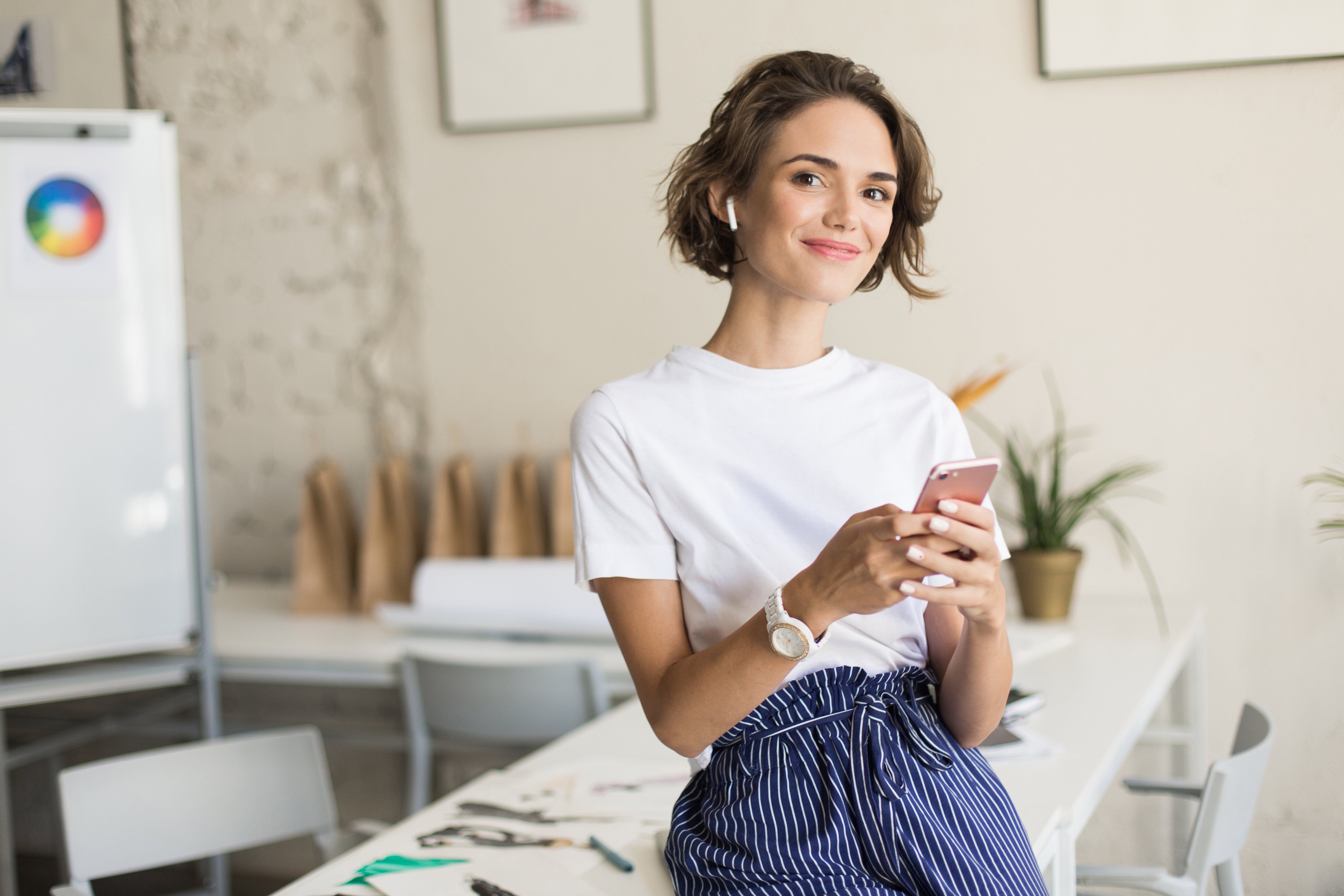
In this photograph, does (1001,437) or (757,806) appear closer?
(757,806)

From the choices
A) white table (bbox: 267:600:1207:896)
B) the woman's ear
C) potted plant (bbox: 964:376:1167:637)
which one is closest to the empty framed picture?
potted plant (bbox: 964:376:1167:637)

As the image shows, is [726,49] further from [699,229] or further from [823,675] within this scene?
[823,675]

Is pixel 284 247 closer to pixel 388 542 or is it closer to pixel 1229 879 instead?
pixel 388 542

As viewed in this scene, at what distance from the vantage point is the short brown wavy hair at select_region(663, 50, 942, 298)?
1.04 m

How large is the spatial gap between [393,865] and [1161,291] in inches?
70.4

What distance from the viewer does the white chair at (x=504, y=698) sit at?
77.3 inches

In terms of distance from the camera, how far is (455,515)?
2654 mm

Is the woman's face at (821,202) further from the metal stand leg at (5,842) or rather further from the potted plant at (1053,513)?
the metal stand leg at (5,842)

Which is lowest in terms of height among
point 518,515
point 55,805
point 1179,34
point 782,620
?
point 55,805

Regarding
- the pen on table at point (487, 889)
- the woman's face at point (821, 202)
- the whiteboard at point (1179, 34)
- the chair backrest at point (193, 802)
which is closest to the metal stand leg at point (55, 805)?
the chair backrest at point (193, 802)

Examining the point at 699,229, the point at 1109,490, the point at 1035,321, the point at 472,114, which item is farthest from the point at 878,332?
the point at 699,229

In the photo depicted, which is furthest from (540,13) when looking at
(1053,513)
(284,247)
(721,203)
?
(721,203)

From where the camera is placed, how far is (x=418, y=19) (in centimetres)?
269

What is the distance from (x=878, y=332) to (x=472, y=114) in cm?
109
